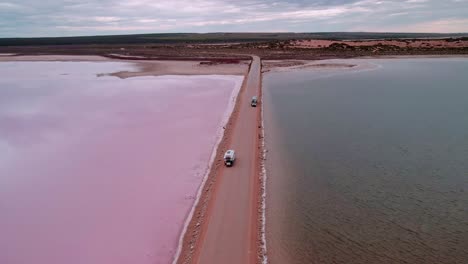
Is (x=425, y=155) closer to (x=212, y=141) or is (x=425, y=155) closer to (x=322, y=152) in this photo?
(x=322, y=152)

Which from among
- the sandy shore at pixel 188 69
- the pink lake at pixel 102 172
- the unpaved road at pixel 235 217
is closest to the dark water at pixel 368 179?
the unpaved road at pixel 235 217

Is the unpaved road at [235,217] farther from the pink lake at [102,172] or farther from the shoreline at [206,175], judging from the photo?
the pink lake at [102,172]

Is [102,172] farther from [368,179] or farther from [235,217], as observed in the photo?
Answer: [368,179]

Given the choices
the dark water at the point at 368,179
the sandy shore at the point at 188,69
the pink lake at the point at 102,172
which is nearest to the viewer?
the dark water at the point at 368,179

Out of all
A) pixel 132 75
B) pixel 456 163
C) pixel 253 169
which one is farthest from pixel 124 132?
pixel 132 75

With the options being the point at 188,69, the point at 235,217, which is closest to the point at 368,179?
the point at 235,217
